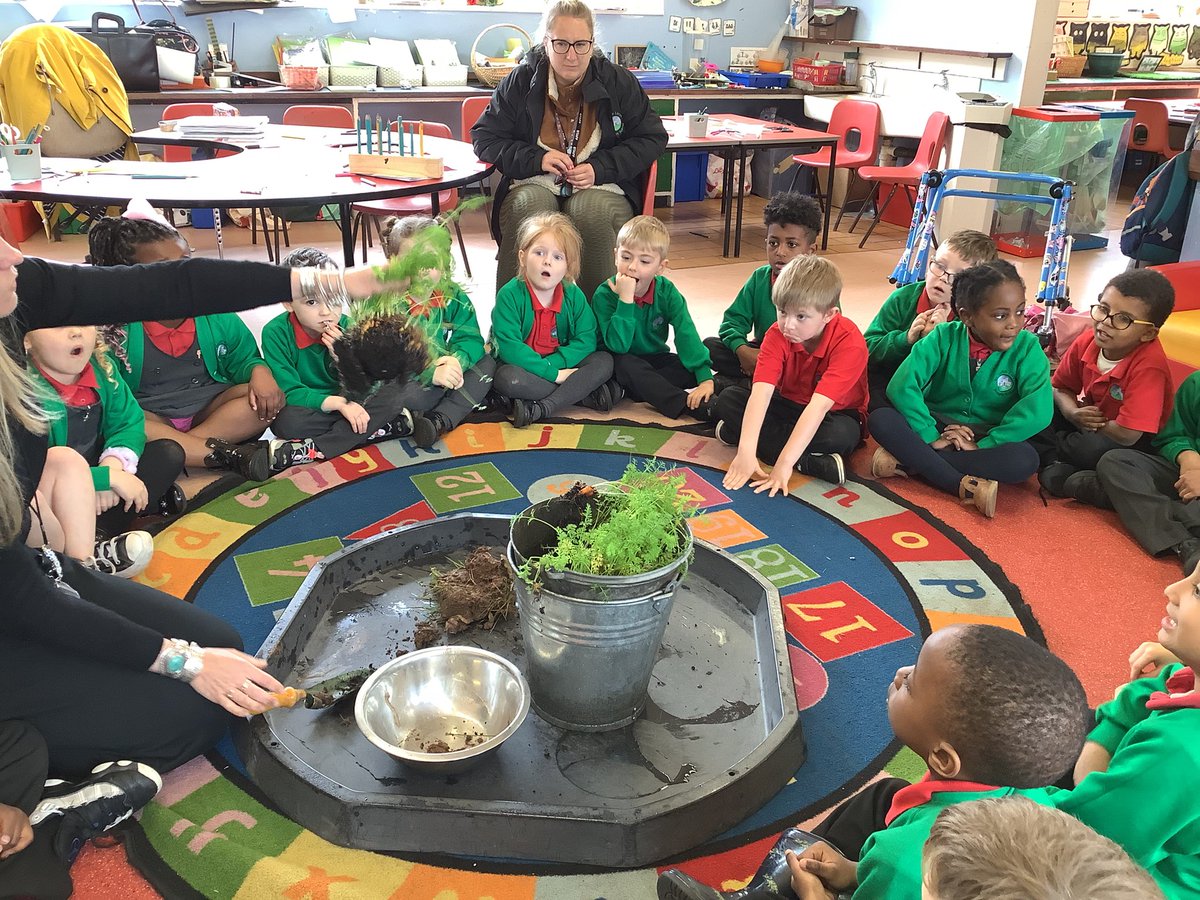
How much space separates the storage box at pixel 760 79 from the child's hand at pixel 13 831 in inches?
293

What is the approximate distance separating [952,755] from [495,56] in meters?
7.13

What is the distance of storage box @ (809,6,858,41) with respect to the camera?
750cm

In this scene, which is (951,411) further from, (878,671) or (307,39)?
(307,39)

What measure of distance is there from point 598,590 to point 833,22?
725 cm

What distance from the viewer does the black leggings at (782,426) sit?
3.12m

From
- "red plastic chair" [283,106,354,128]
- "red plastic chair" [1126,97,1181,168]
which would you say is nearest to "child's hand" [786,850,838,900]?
"red plastic chair" [283,106,354,128]

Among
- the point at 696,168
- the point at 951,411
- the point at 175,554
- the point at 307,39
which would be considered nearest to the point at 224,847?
the point at 175,554

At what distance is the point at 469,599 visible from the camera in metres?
2.19

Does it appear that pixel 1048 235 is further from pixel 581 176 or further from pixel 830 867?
pixel 830 867

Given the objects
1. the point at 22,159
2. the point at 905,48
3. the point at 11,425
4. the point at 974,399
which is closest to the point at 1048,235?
the point at 974,399

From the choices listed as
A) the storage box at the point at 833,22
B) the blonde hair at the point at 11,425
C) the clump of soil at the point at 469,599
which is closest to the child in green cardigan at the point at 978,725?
the clump of soil at the point at 469,599

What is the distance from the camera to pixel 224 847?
1.63 m

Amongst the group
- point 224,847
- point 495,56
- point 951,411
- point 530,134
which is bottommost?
point 224,847

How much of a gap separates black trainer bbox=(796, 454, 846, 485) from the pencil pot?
3054mm
